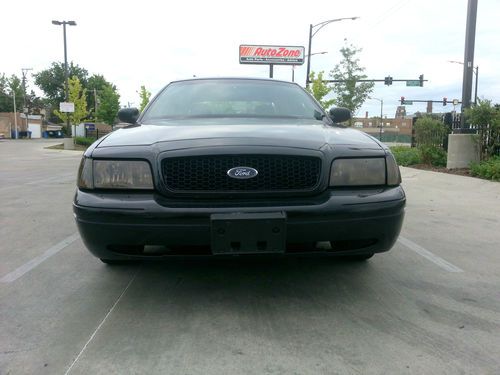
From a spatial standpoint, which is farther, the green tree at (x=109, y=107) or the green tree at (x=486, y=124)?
the green tree at (x=109, y=107)

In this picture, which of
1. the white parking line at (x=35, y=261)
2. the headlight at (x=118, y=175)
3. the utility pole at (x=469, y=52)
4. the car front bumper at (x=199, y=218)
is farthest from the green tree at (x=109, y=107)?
the car front bumper at (x=199, y=218)

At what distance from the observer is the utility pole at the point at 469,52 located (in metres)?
11.6

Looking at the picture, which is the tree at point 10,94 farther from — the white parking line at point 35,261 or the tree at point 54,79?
the white parking line at point 35,261

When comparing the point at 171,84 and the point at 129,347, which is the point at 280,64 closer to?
the point at 171,84

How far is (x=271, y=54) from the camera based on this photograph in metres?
39.0

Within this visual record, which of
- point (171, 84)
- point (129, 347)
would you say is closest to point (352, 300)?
point (129, 347)

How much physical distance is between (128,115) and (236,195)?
1.84 m

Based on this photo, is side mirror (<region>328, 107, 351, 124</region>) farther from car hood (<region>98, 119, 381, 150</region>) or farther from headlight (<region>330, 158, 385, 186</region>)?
headlight (<region>330, 158, 385, 186</region>)

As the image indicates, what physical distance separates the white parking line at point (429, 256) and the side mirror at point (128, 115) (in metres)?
2.82

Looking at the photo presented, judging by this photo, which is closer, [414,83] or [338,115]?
[338,115]

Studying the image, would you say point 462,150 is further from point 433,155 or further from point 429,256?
point 429,256

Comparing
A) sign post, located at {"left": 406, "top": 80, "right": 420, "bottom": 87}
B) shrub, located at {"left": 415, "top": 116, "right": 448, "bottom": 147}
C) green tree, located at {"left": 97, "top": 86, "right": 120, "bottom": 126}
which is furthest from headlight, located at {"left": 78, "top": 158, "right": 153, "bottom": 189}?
green tree, located at {"left": 97, "top": 86, "right": 120, "bottom": 126}

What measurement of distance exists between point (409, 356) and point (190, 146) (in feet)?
5.39

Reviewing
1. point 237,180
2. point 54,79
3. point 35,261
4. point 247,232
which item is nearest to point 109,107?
point 54,79
